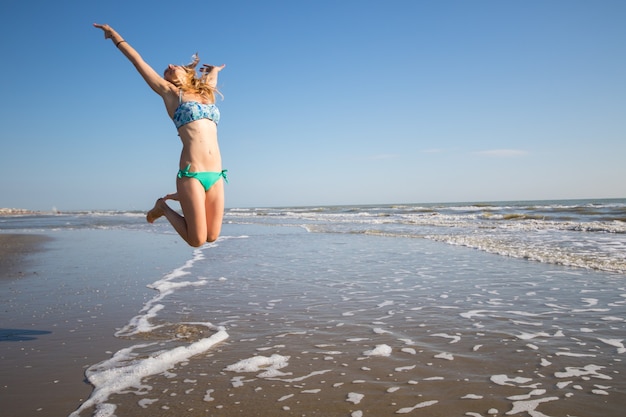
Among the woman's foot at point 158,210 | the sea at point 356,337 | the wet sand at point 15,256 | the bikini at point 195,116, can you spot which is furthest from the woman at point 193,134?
the wet sand at point 15,256

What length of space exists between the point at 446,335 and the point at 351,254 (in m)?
7.45

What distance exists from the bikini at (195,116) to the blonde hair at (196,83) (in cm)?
→ 12

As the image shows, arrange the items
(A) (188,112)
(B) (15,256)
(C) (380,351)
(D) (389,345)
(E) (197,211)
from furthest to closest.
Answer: (B) (15,256), (E) (197,211), (A) (188,112), (D) (389,345), (C) (380,351)

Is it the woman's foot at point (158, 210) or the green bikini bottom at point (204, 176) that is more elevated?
the green bikini bottom at point (204, 176)

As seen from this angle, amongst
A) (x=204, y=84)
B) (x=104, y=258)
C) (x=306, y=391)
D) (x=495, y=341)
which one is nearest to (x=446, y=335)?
(x=495, y=341)

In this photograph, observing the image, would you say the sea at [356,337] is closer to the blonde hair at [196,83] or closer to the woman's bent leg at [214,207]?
the woman's bent leg at [214,207]

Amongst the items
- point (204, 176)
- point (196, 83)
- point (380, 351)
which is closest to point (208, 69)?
point (196, 83)

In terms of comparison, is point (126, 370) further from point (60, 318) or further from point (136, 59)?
point (136, 59)

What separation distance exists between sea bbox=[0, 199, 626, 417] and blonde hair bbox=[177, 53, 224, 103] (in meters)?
2.72

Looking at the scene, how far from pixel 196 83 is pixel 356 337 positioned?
3.31 metres

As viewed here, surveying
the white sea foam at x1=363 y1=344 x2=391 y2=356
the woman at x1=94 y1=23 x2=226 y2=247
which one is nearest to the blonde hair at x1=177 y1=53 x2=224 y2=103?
the woman at x1=94 y1=23 x2=226 y2=247

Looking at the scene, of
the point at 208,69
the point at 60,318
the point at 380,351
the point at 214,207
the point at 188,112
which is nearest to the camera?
the point at 380,351

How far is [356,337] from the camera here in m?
4.84

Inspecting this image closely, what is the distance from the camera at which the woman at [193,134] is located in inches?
184
